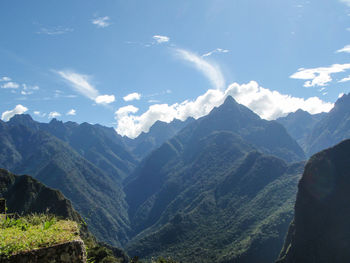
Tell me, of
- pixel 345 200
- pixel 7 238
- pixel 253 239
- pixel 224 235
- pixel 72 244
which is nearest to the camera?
pixel 7 238

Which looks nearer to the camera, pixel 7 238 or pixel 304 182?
pixel 7 238

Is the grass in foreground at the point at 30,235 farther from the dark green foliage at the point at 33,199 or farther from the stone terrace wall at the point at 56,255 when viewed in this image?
the dark green foliage at the point at 33,199

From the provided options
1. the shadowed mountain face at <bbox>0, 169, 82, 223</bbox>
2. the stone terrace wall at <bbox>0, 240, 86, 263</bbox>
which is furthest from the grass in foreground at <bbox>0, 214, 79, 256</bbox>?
the shadowed mountain face at <bbox>0, 169, 82, 223</bbox>

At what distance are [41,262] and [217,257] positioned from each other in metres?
175

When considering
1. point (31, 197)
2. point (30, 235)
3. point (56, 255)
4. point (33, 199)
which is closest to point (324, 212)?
point (56, 255)

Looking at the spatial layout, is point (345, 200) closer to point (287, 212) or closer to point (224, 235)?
point (287, 212)

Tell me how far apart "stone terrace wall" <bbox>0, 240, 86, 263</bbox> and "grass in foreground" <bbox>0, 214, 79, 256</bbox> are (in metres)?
0.13

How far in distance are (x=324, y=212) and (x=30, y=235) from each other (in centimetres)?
11114

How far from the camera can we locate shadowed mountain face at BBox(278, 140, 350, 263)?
8938cm

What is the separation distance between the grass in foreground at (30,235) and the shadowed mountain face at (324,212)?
95836 mm

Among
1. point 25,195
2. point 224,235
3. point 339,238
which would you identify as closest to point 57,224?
point 339,238

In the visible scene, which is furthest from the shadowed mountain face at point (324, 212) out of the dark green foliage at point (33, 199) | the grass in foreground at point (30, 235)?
the grass in foreground at point (30, 235)

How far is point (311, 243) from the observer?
93625 millimetres

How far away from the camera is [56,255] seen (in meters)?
8.05
